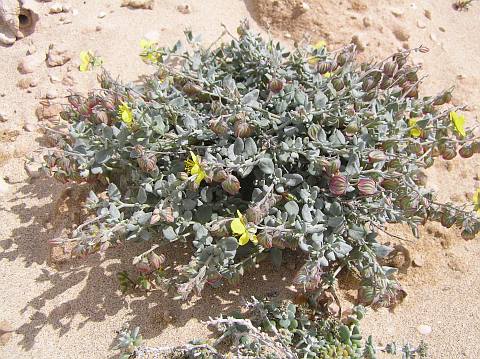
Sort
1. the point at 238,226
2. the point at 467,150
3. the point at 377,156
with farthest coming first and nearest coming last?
the point at 467,150 < the point at 377,156 < the point at 238,226

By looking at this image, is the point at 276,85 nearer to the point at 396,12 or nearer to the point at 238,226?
the point at 238,226

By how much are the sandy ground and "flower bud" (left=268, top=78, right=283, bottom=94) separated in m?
1.00

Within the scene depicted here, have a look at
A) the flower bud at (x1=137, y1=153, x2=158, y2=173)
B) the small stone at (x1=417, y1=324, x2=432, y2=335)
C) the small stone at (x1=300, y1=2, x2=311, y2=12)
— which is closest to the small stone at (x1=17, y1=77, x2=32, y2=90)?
the flower bud at (x1=137, y1=153, x2=158, y2=173)

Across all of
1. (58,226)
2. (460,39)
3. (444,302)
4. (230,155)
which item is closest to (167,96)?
(230,155)

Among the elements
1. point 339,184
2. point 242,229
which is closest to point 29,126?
point 242,229

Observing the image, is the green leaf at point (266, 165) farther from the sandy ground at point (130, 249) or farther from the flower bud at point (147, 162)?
the sandy ground at point (130, 249)

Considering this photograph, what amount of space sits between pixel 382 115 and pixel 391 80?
0.34 m

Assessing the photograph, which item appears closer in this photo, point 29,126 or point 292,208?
point 292,208

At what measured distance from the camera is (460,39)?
4254 mm

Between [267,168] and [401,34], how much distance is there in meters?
2.31

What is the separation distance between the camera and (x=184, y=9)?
411cm

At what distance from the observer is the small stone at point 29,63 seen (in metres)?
3.71

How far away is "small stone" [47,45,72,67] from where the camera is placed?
3725 mm

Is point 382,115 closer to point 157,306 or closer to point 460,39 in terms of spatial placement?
point 157,306
